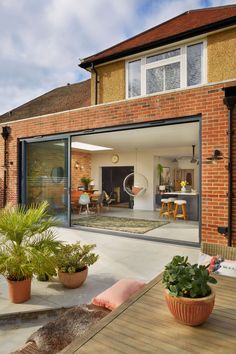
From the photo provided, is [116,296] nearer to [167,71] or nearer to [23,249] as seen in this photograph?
[23,249]

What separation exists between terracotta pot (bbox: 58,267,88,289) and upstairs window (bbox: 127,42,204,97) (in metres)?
5.54

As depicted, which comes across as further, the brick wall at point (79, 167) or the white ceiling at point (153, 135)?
the brick wall at point (79, 167)

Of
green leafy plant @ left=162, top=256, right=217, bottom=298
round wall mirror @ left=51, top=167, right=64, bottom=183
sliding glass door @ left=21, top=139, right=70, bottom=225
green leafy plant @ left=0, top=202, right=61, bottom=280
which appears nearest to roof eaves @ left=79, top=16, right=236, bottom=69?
sliding glass door @ left=21, top=139, right=70, bottom=225

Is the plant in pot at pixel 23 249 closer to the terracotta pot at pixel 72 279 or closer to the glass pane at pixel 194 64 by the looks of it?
the terracotta pot at pixel 72 279

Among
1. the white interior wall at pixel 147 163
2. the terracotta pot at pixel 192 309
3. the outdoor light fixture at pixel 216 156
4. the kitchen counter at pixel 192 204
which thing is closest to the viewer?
the terracotta pot at pixel 192 309

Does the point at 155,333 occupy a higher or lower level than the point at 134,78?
lower

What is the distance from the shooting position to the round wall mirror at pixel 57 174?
6.51 m

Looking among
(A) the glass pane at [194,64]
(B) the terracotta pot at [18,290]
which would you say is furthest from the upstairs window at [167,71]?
(B) the terracotta pot at [18,290]

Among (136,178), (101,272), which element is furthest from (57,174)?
(136,178)

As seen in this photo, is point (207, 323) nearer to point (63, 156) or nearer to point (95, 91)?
point (63, 156)

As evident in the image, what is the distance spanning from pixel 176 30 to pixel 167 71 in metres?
1.38

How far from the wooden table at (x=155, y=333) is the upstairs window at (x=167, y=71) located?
6151 mm

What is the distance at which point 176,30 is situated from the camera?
7.09 m

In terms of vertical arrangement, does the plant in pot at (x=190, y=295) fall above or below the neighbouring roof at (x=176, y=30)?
below
